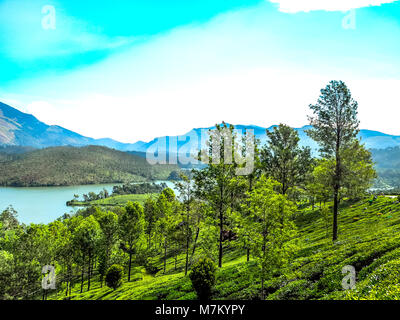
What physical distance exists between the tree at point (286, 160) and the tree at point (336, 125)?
24.5 ft

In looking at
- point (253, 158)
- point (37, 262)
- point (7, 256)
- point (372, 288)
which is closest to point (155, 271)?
point (37, 262)

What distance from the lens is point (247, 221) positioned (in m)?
15.8

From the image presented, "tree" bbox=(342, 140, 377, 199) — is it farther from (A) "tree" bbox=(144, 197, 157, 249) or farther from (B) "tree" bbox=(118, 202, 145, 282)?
(A) "tree" bbox=(144, 197, 157, 249)

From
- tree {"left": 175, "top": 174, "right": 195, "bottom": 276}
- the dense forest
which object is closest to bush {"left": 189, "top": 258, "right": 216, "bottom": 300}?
the dense forest

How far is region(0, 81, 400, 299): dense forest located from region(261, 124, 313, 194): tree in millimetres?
159

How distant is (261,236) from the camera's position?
48.9 feet

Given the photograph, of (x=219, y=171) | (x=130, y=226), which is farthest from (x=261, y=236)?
(x=130, y=226)

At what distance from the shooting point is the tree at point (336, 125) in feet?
81.8

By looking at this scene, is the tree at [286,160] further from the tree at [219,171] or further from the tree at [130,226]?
the tree at [130,226]

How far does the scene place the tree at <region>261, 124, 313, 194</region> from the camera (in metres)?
33.8

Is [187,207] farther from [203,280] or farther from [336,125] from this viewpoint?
[336,125]

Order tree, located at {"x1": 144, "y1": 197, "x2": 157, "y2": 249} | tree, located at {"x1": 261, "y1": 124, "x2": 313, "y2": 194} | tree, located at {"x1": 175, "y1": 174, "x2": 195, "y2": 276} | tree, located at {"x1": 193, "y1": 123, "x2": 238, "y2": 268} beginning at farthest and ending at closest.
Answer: tree, located at {"x1": 144, "y1": 197, "x2": 157, "y2": 249} → tree, located at {"x1": 261, "y1": 124, "x2": 313, "y2": 194} → tree, located at {"x1": 175, "y1": 174, "x2": 195, "y2": 276} → tree, located at {"x1": 193, "y1": 123, "x2": 238, "y2": 268}

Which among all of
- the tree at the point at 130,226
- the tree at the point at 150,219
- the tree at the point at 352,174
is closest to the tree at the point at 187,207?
the tree at the point at 130,226

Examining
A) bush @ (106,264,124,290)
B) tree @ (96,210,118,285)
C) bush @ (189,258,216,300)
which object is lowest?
bush @ (106,264,124,290)
